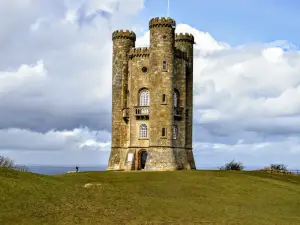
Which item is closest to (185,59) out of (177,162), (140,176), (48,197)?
(177,162)

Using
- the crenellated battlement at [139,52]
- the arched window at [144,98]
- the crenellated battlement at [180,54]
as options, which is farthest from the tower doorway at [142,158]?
the crenellated battlement at [180,54]

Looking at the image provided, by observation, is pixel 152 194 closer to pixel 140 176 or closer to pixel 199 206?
pixel 199 206

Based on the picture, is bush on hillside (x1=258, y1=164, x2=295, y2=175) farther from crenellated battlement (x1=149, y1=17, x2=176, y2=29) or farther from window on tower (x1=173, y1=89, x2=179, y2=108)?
crenellated battlement (x1=149, y1=17, x2=176, y2=29)

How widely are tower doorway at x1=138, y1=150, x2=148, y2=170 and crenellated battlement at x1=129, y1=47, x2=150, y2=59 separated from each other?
495 inches

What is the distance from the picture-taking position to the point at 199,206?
3591cm

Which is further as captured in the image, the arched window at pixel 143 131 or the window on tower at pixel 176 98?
the window on tower at pixel 176 98

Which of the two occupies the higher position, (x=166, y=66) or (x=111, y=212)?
(x=166, y=66)

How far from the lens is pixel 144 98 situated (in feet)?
209

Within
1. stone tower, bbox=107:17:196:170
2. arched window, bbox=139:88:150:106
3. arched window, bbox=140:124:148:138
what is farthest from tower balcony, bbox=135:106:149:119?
arched window, bbox=140:124:148:138

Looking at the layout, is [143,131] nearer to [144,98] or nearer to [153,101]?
[144,98]

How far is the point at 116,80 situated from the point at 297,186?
2782 cm

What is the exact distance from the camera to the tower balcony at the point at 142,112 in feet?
206

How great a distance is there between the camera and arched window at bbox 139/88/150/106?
63344mm

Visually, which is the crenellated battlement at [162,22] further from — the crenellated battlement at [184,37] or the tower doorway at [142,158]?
the tower doorway at [142,158]
